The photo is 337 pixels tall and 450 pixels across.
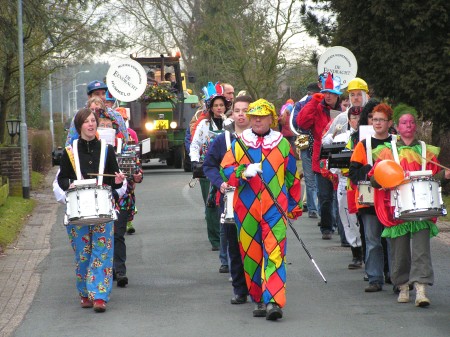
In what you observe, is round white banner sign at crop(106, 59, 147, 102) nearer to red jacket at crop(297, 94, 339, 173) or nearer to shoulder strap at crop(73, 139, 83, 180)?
red jacket at crop(297, 94, 339, 173)

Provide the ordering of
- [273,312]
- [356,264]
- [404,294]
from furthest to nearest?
1. [356,264]
2. [404,294]
3. [273,312]

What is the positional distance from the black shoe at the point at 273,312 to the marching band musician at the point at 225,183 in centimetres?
80

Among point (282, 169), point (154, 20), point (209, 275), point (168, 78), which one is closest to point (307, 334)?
point (282, 169)

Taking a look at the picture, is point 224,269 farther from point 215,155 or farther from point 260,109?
point 260,109

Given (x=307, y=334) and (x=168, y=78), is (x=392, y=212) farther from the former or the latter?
(x=168, y=78)

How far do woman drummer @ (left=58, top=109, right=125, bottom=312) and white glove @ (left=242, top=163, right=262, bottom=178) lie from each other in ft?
4.71

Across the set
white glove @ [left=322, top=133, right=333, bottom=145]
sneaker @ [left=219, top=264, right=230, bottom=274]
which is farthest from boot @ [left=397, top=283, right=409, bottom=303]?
white glove @ [left=322, top=133, right=333, bottom=145]

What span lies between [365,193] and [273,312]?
5.71ft

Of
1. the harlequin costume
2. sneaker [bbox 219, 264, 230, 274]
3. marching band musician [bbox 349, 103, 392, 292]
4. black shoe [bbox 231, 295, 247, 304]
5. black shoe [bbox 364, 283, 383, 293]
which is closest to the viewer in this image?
the harlequin costume

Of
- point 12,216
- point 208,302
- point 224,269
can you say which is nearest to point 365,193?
point 208,302

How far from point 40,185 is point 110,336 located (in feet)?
57.3

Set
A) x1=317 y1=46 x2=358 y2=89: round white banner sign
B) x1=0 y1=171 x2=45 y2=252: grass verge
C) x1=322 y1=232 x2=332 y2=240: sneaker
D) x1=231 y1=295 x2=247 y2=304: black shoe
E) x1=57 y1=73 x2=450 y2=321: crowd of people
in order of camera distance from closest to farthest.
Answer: x1=57 y1=73 x2=450 y2=321: crowd of people < x1=231 y1=295 x2=247 y2=304: black shoe < x1=322 y1=232 x2=332 y2=240: sneaker < x1=0 y1=171 x2=45 y2=252: grass verge < x1=317 y1=46 x2=358 y2=89: round white banner sign

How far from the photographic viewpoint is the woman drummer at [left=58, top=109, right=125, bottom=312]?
9.38m

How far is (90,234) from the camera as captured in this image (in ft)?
31.1
